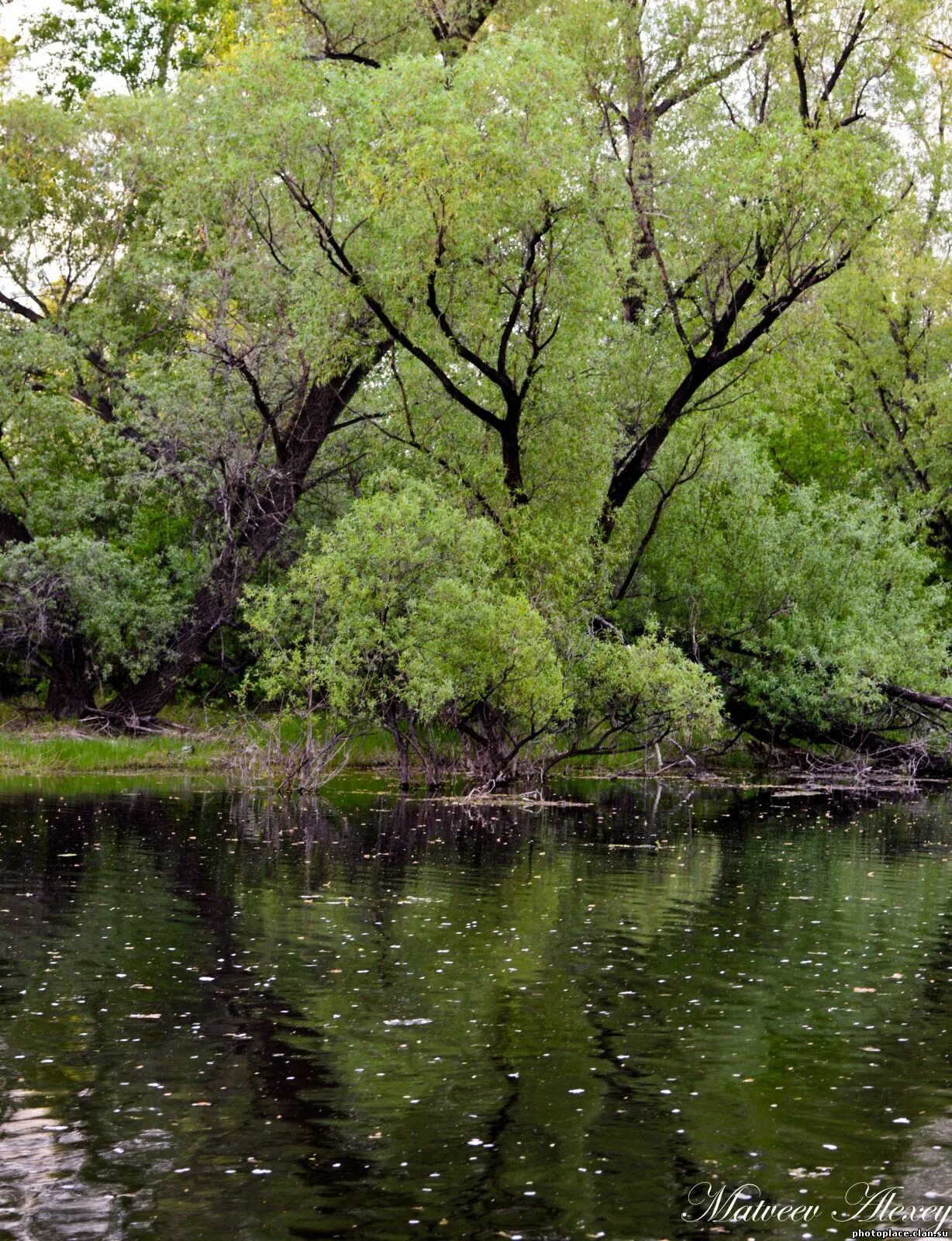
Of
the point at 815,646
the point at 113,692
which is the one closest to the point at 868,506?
the point at 815,646

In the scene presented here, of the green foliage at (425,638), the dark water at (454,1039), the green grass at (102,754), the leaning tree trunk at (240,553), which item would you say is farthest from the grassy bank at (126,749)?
the dark water at (454,1039)

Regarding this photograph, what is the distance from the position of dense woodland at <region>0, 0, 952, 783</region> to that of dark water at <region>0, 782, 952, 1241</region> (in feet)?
30.7

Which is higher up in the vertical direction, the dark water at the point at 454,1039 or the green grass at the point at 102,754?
the green grass at the point at 102,754

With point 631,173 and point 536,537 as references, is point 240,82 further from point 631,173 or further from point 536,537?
point 536,537

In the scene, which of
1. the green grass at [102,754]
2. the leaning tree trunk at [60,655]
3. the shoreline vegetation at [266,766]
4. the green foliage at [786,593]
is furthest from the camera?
the leaning tree trunk at [60,655]

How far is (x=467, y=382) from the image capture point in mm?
32781

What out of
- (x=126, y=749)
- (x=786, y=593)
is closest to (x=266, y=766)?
(x=126, y=749)

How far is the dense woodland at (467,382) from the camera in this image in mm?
29344

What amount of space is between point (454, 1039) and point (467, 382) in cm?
2274

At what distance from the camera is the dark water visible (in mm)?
8242

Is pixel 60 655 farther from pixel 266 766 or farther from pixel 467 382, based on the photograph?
pixel 467 382

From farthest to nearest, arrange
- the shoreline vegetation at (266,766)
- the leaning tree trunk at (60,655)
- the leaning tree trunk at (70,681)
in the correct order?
1. the leaning tree trunk at (70,681)
2. the leaning tree trunk at (60,655)
3. the shoreline vegetation at (266,766)

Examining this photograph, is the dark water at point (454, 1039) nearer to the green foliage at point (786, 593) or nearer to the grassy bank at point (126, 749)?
the grassy bank at point (126, 749)

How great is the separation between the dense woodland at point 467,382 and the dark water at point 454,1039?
936 centimetres
